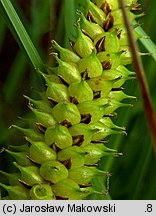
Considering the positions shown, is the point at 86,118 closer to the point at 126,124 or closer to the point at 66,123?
the point at 66,123

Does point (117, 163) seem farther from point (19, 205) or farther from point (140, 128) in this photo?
point (19, 205)

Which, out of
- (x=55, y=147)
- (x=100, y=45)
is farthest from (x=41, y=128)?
(x=100, y=45)

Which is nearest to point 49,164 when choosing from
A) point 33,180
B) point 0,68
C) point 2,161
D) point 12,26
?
point 33,180

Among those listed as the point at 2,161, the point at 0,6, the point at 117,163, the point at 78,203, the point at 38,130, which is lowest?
the point at 117,163

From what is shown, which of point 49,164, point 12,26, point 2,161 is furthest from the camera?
point 2,161

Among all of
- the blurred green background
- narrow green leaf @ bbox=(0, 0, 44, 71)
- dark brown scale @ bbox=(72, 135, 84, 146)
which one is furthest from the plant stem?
the blurred green background

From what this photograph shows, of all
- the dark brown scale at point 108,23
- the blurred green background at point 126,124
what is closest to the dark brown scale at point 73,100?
the dark brown scale at point 108,23

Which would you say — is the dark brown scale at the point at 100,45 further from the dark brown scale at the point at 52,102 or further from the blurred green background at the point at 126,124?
the blurred green background at the point at 126,124
